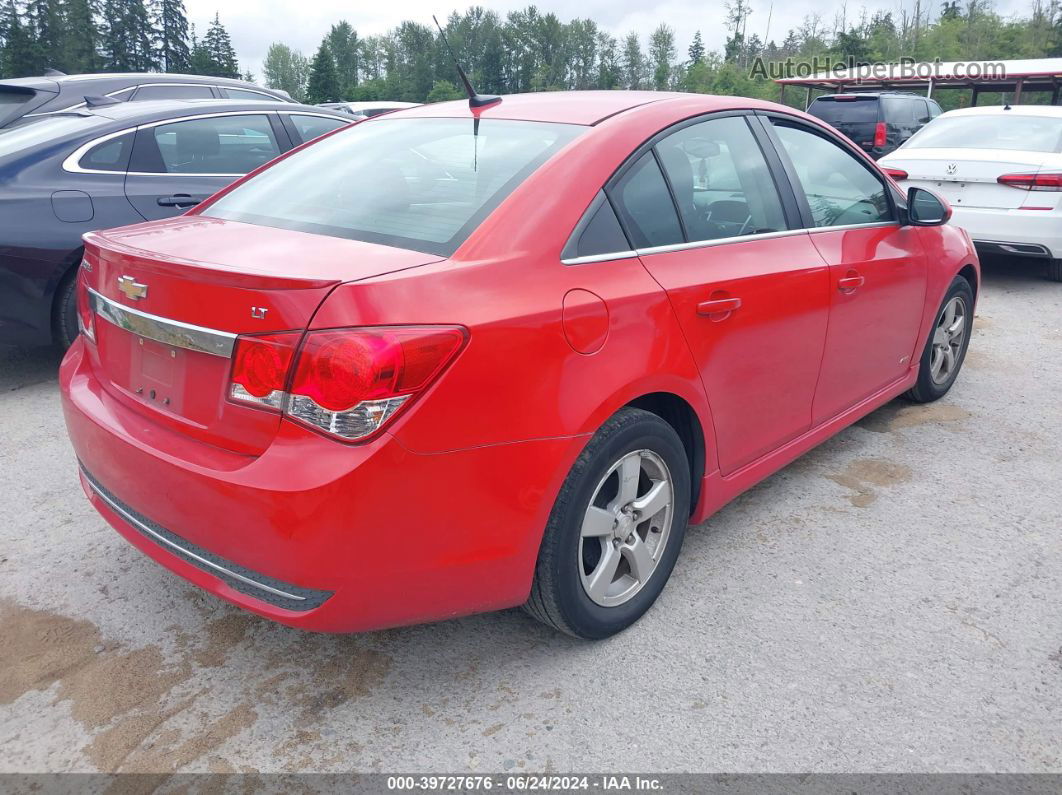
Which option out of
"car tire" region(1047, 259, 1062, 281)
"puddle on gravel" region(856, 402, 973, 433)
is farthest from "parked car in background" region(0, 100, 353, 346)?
"car tire" region(1047, 259, 1062, 281)

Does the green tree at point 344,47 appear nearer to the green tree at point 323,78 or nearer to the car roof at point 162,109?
the green tree at point 323,78

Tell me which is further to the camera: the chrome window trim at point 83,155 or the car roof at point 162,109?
the car roof at point 162,109

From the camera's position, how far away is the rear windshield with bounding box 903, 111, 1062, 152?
759cm

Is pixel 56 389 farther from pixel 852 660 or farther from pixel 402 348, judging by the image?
pixel 852 660

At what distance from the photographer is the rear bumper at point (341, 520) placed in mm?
1939

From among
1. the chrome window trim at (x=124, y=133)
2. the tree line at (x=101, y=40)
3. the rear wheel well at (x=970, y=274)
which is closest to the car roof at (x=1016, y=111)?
the rear wheel well at (x=970, y=274)

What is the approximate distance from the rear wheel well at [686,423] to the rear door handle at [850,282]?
100 cm

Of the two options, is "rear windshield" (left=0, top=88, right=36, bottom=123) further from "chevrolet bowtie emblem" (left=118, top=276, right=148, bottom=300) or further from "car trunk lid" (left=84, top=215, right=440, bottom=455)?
"chevrolet bowtie emblem" (left=118, top=276, right=148, bottom=300)

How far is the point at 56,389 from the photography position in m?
4.86

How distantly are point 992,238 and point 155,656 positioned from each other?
23.7 feet

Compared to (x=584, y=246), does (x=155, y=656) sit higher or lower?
lower

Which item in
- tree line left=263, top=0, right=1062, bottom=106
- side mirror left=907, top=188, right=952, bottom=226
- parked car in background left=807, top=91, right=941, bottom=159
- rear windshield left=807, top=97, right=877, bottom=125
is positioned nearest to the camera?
side mirror left=907, top=188, right=952, bottom=226

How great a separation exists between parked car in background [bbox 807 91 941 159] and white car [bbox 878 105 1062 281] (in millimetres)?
5198

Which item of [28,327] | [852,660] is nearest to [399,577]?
[852,660]
